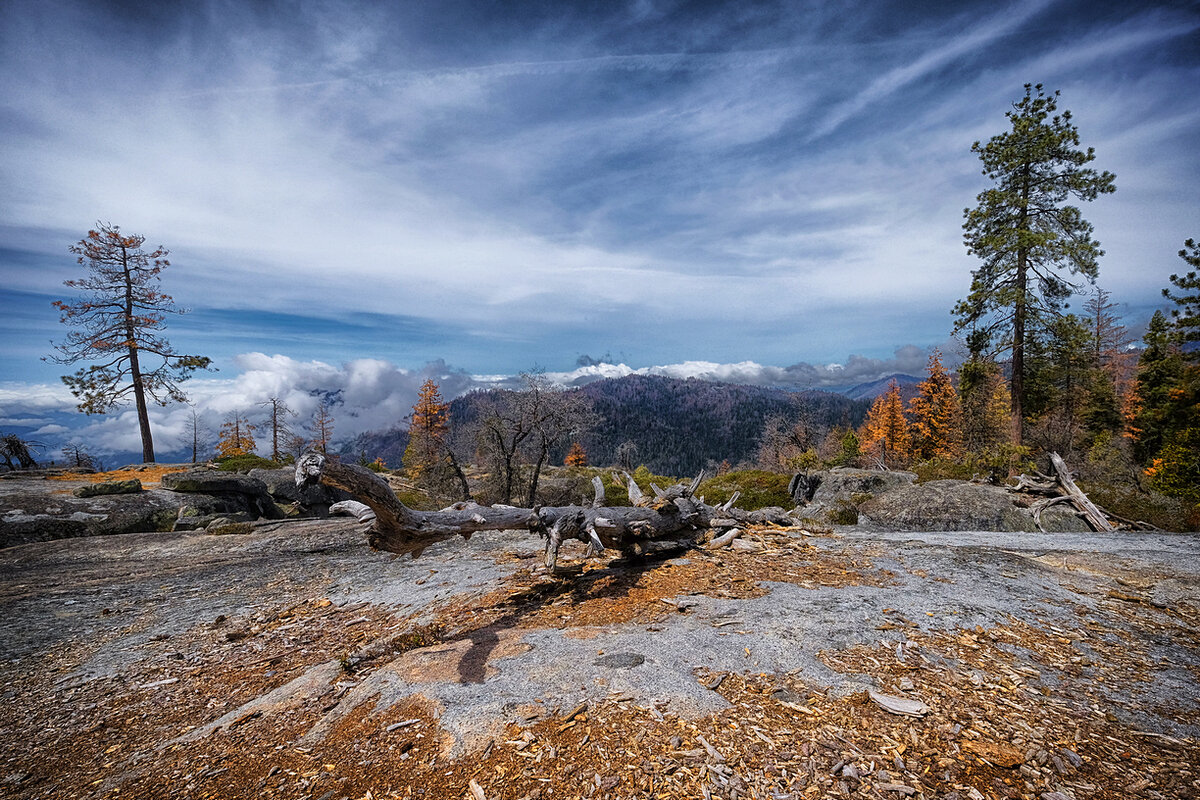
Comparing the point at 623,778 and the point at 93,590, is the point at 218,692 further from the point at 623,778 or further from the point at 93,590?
the point at 93,590

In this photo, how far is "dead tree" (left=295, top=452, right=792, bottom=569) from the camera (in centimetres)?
565

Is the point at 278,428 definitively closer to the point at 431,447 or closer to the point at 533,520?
the point at 431,447

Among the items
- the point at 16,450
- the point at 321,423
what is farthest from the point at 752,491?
the point at 321,423

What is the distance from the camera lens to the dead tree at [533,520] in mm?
5648

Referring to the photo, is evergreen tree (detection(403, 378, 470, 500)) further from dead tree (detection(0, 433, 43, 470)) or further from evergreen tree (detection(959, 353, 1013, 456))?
evergreen tree (detection(959, 353, 1013, 456))

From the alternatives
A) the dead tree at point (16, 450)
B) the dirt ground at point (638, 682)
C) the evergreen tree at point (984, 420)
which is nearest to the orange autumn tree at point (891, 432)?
the evergreen tree at point (984, 420)

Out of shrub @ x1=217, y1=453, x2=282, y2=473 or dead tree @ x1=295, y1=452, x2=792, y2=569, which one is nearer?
dead tree @ x1=295, y1=452, x2=792, y2=569

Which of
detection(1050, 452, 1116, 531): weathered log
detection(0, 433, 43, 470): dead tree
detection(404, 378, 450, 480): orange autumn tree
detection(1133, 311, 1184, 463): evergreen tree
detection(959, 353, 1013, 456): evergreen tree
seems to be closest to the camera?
detection(1050, 452, 1116, 531): weathered log

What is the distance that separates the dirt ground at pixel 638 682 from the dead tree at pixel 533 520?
0.89 metres

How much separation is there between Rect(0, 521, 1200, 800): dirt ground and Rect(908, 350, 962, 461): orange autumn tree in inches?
1432

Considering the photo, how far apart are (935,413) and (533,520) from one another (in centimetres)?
4698

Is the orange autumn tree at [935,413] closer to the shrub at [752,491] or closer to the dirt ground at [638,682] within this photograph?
the shrub at [752,491]

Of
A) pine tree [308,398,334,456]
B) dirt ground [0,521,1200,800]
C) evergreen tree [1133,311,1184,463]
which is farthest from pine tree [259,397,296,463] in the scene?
evergreen tree [1133,311,1184,463]

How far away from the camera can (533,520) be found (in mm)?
7605
